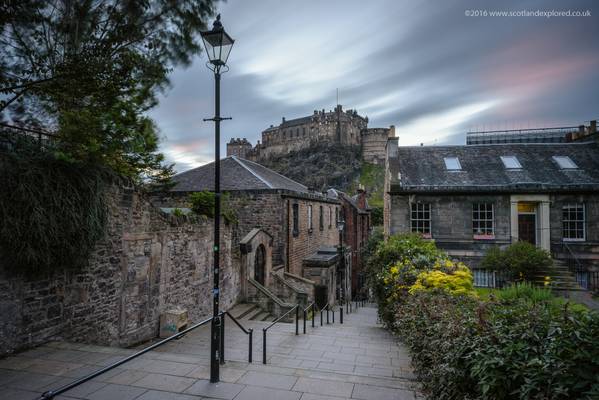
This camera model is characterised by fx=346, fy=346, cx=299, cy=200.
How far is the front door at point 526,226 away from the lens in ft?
58.4

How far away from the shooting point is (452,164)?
778 inches

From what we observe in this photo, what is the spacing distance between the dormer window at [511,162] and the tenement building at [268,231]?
1117 centimetres

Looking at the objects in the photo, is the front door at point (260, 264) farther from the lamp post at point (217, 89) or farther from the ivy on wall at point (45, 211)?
the lamp post at point (217, 89)

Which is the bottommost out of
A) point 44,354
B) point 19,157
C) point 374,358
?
point 374,358

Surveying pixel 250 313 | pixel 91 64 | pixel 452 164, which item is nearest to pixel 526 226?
pixel 452 164

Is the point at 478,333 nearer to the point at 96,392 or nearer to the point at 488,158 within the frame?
the point at 96,392

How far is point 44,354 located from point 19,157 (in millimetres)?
3338

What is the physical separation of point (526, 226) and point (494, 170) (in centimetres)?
337

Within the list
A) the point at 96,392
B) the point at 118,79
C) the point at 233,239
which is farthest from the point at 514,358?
the point at 233,239

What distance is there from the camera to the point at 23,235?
5.55 meters

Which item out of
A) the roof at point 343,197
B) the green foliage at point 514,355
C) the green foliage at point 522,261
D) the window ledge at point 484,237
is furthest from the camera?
the roof at point 343,197

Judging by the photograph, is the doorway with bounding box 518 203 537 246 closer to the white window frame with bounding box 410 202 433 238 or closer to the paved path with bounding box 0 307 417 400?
the white window frame with bounding box 410 202 433 238

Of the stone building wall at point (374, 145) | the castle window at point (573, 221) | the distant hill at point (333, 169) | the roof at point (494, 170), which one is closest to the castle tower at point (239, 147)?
the distant hill at point (333, 169)

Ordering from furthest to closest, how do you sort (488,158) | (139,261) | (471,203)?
1. (488,158)
2. (471,203)
3. (139,261)
